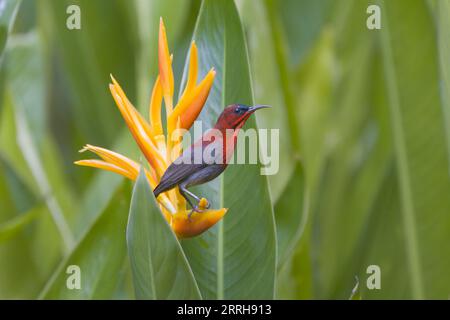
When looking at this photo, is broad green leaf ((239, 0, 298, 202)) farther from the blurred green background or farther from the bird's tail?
the bird's tail

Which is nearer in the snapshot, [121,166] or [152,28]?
[121,166]

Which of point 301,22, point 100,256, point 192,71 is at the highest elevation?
point 301,22

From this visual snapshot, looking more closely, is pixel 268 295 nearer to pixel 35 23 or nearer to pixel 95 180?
pixel 95 180

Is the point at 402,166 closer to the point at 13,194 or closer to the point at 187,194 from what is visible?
the point at 187,194

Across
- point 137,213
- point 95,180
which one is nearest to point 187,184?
point 137,213

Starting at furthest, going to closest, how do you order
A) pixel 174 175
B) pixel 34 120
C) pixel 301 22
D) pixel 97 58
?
1. pixel 301 22
2. pixel 34 120
3. pixel 97 58
4. pixel 174 175

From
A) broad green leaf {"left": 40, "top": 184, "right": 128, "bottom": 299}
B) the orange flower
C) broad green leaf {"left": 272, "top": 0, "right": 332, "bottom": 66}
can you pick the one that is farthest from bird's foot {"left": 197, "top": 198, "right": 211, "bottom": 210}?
broad green leaf {"left": 272, "top": 0, "right": 332, "bottom": 66}

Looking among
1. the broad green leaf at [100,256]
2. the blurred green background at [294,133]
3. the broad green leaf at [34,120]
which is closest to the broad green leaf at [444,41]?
the blurred green background at [294,133]

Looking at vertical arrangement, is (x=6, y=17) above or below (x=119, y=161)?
above

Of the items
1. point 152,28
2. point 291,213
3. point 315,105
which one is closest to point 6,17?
point 152,28
